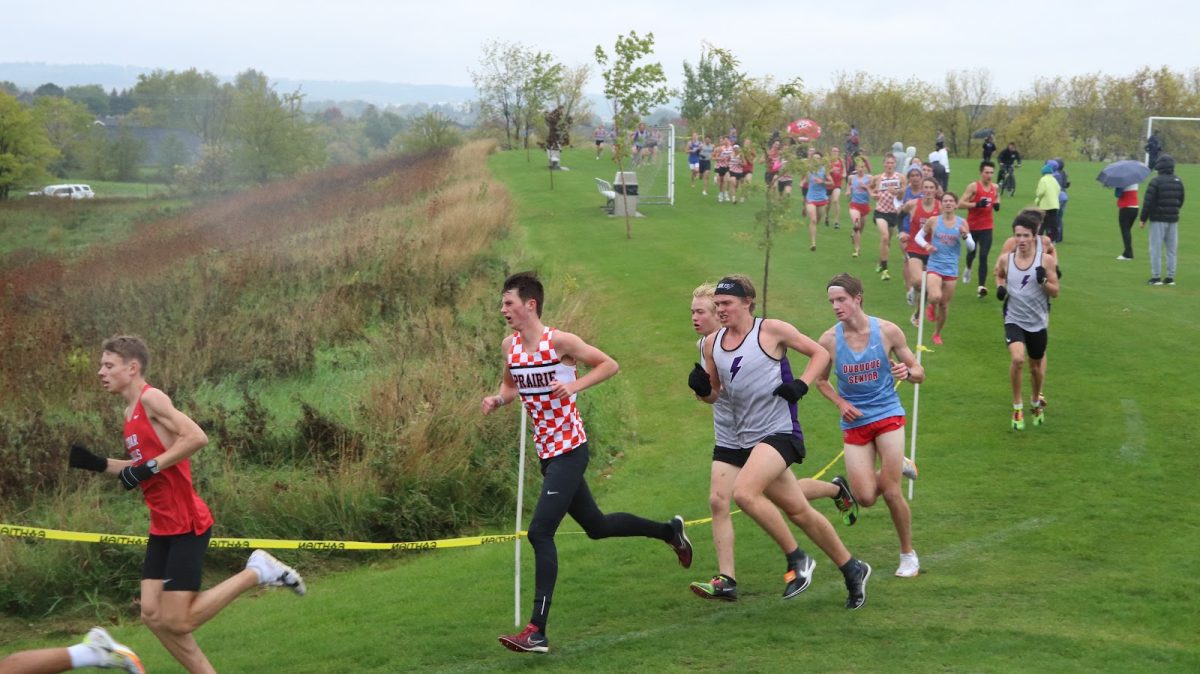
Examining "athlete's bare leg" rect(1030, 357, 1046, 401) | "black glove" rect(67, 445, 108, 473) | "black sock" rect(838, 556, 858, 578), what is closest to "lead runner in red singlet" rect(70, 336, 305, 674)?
"black glove" rect(67, 445, 108, 473)

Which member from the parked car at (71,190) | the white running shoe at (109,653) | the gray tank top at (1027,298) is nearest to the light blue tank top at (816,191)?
the gray tank top at (1027,298)

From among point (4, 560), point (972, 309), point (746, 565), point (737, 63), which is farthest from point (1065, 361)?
point (4, 560)

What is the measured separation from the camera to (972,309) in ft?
62.4

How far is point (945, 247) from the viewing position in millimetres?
15945

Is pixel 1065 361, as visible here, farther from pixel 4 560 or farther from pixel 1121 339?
pixel 4 560

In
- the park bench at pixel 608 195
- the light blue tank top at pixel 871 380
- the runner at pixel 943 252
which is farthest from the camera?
the park bench at pixel 608 195

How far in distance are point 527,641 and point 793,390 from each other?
2146 mm

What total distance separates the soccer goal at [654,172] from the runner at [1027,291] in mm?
24177

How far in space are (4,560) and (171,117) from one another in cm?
10113

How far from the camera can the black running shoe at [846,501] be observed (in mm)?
8695

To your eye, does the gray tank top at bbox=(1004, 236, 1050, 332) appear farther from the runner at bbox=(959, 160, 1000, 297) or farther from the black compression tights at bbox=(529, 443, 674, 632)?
the runner at bbox=(959, 160, 1000, 297)

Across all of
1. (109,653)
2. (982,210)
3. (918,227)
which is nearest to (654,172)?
(982,210)

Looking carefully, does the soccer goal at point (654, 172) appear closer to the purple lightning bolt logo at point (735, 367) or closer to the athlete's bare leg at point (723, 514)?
the athlete's bare leg at point (723, 514)

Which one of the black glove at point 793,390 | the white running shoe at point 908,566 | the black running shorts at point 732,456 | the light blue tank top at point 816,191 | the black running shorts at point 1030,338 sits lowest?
the white running shoe at point 908,566
